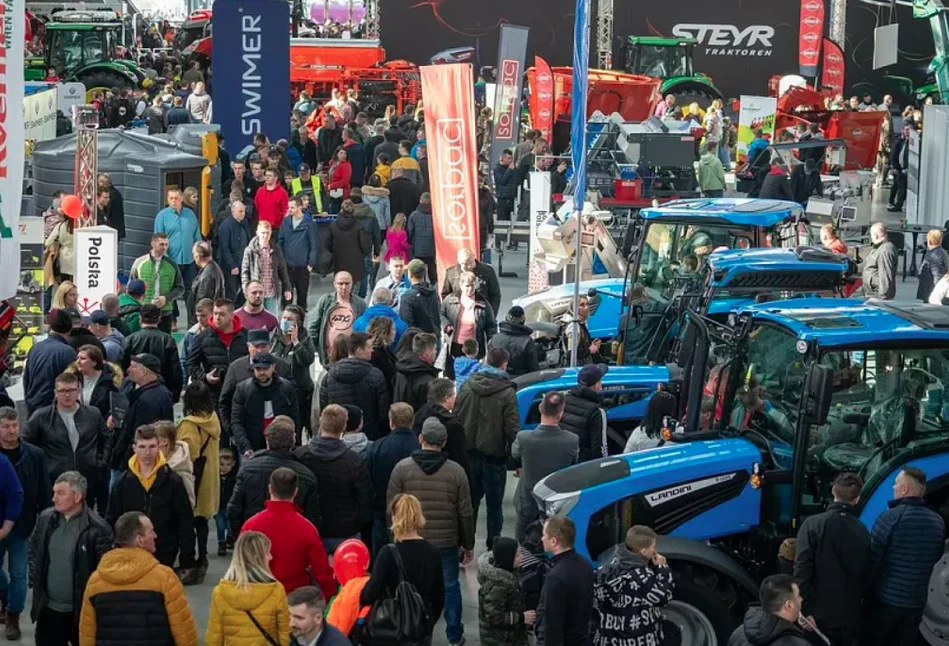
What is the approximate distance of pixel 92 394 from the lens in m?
10.2

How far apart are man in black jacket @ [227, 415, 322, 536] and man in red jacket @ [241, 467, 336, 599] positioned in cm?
68

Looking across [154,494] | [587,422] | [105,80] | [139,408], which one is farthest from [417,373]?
[105,80]

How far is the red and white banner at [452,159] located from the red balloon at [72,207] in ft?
11.4

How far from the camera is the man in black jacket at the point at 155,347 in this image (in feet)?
36.5

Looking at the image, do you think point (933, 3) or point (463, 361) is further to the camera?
point (933, 3)

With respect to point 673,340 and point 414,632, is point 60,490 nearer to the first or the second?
point 414,632

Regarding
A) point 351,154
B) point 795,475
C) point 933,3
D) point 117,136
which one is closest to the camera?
point 795,475

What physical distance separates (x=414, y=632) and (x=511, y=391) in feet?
10.3

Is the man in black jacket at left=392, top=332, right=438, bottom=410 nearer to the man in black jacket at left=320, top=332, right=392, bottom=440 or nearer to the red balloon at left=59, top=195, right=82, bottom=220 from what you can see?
the man in black jacket at left=320, top=332, right=392, bottom=440

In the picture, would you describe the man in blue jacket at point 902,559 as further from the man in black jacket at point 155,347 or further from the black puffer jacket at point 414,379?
the man in black jacket at point 155,347

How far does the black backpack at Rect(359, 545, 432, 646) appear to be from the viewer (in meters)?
7.19

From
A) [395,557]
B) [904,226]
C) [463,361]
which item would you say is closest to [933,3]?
[904,226]

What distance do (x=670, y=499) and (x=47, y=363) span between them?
465 centimetres

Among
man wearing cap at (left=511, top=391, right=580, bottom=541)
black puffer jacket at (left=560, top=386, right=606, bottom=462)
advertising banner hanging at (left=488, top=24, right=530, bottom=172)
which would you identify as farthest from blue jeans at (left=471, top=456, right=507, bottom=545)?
advertising banner hanging at (left=488, top=24, right=530, bottom=172)
